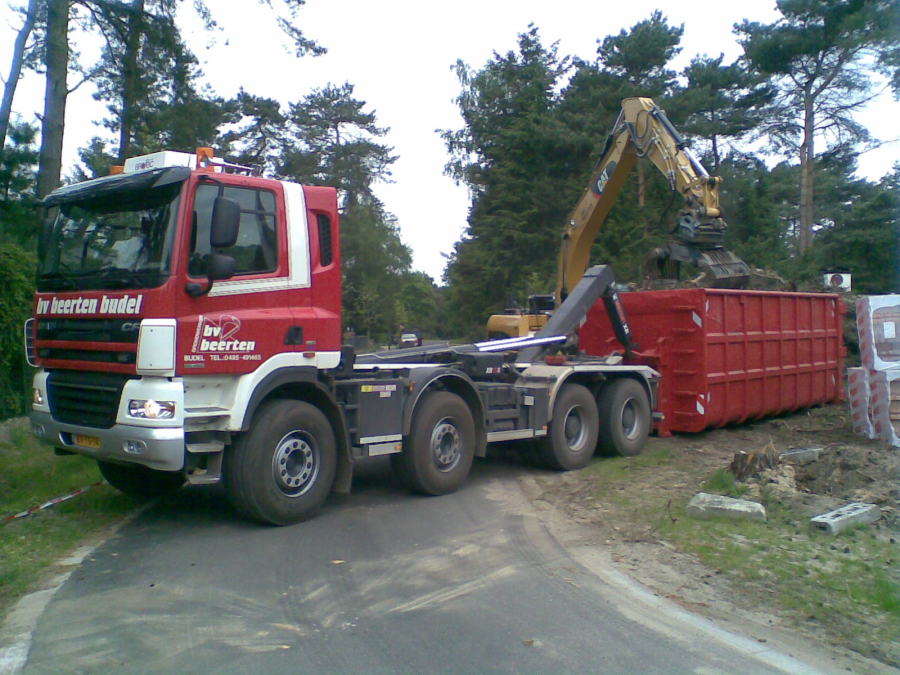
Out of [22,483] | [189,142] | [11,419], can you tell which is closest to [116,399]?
[22,483]

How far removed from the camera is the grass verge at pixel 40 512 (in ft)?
20.9

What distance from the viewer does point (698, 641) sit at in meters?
5.01

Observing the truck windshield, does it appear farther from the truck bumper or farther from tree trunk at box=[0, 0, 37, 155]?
tree trunk at box=[0, 0, 37, 155]

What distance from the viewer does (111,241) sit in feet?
24.1

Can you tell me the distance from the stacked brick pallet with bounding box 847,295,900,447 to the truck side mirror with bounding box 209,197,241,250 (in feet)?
29.3

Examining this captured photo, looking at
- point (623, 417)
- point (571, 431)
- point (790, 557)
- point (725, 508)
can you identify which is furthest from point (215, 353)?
point (623, 417)

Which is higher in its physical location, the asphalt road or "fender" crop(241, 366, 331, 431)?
"fender" crop(241, 366, 331, 431)

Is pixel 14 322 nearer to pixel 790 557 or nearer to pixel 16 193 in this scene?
pixel 16 193

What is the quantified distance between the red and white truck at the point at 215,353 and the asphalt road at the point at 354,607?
0.66m

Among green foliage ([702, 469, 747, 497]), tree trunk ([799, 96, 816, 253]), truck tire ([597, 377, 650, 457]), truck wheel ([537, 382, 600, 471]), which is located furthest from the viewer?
tree trunk ([799, 96, 816, 253])

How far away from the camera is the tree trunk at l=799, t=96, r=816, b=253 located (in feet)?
103

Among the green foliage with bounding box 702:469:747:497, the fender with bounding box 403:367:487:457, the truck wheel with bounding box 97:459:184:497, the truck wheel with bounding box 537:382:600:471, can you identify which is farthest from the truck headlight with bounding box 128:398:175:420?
the green foliage with bounding box 702:469:747:497

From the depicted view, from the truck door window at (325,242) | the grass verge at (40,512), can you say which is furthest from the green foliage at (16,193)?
the truck door window at (325,242)

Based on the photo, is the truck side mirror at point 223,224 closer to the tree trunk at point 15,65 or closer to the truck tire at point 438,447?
the truck tire at point 438,447
